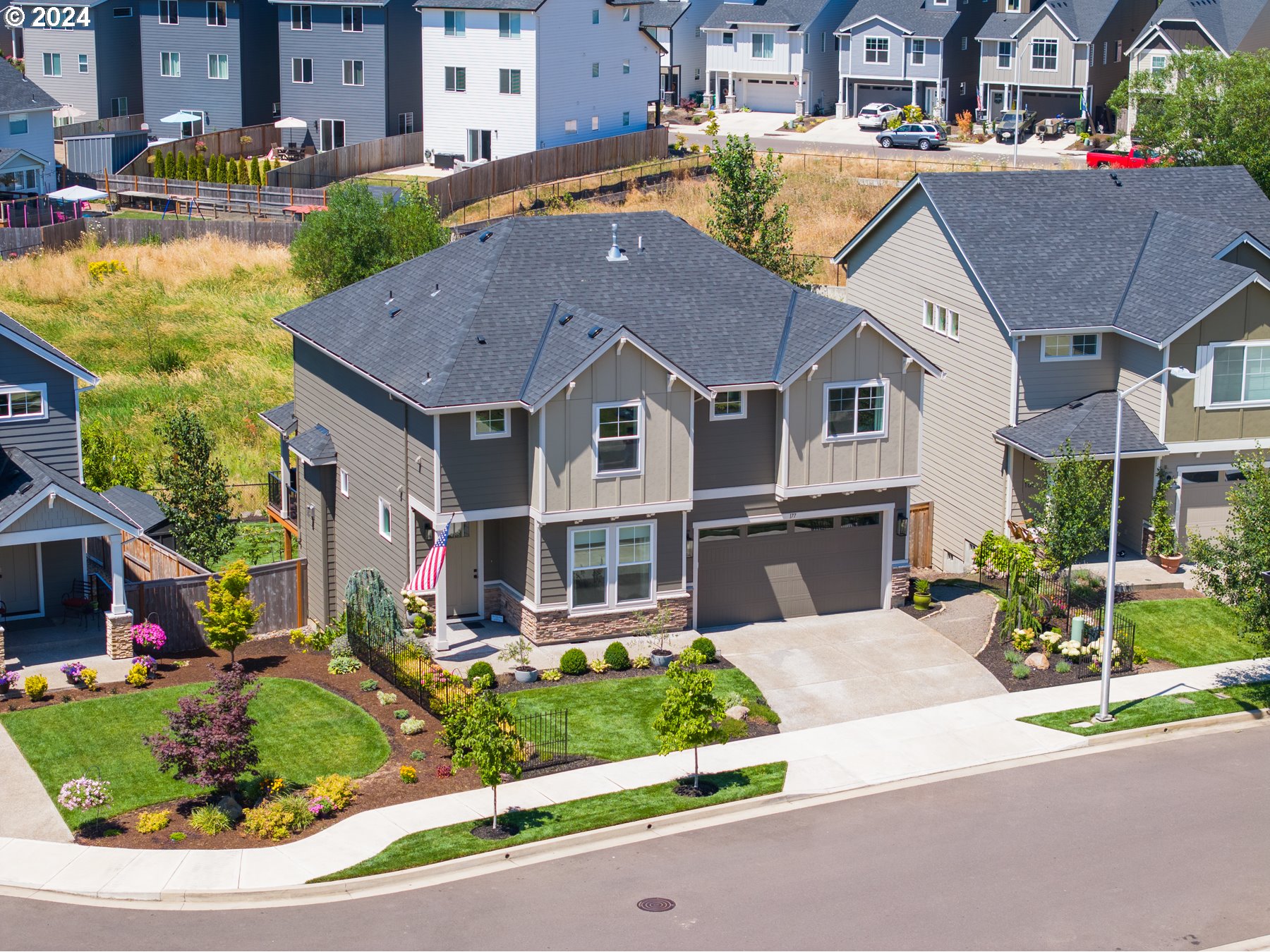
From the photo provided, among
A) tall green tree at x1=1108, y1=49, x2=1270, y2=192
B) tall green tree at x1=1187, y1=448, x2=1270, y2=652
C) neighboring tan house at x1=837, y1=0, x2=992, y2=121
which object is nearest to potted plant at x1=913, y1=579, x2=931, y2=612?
tall green tree at x1=1187, y1=448, x2=1270, y2=652

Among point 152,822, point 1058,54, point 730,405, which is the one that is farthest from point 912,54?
point 152,822

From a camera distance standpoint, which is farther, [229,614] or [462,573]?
[462,573]

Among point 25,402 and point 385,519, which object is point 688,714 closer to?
point 385,519

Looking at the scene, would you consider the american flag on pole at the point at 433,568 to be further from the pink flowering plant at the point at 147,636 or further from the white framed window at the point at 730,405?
the white framed window at the point at 730,405

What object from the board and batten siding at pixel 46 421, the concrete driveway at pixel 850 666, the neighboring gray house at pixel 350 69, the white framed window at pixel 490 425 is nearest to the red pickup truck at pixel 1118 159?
the neighboring gray house at pixel 350 69

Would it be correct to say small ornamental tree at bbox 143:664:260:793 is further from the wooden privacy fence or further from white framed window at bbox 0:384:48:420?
white framed window at bbox 0:384:48:420

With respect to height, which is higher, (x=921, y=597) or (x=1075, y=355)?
(x=1075, y=355)
